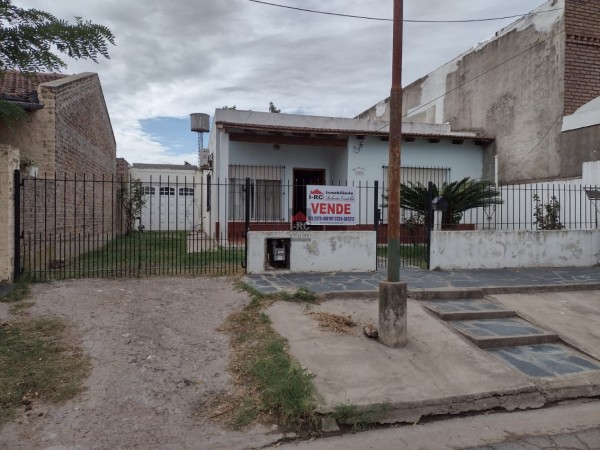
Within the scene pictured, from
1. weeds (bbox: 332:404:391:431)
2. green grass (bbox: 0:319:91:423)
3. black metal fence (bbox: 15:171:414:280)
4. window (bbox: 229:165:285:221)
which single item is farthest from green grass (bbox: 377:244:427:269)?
green grass (bbox: 0:319:91:423)

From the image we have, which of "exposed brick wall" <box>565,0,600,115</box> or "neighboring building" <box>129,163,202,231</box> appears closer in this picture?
"exposed brick wall" <box>565,0,600,115</box>

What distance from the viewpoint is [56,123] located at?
9.38 metres

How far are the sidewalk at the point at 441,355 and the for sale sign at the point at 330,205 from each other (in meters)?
1.40

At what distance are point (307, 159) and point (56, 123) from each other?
7.55 m

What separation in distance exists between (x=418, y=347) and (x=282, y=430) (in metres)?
2.16

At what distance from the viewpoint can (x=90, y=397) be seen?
12.6 ft

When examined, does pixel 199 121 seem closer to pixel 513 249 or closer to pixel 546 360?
pixel 513 249

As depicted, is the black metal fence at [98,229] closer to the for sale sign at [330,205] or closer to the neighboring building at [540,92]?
the for sale sign at [330,205]

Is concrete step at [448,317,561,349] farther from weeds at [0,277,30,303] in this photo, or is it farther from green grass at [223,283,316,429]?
weeds at [0,277,30,303]

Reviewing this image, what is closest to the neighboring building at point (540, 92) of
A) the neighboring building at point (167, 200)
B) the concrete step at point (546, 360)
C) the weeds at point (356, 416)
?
the concrete step at point (546, 360)

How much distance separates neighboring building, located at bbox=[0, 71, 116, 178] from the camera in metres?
9.02

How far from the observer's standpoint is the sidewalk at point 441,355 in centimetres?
397

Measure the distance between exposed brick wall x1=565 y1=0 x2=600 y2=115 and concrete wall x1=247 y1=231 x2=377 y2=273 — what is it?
324 inches

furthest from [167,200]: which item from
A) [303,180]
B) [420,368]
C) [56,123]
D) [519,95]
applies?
[420,368]
